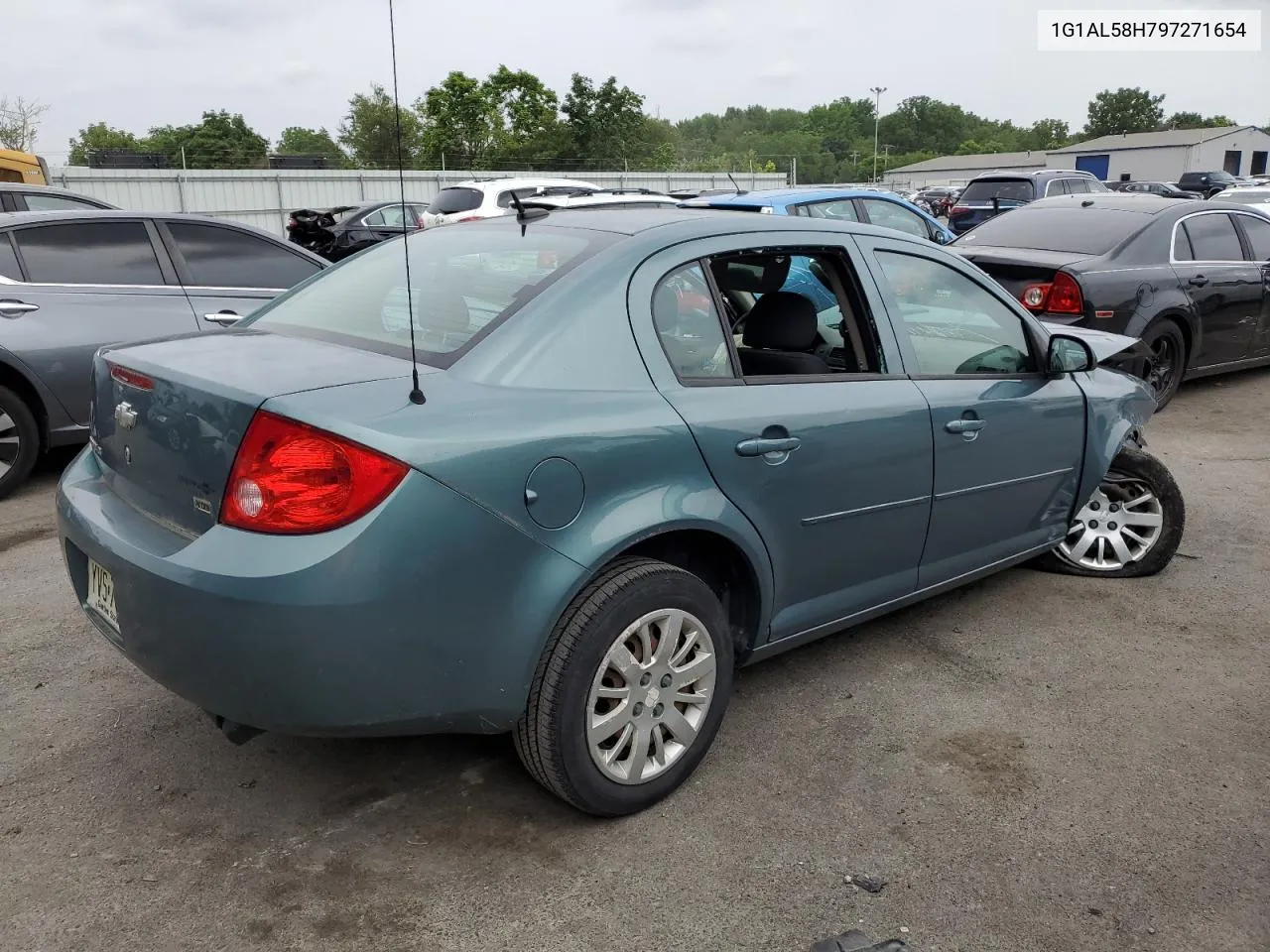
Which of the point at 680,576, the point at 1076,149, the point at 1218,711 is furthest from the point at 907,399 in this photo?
the point at 1076,149

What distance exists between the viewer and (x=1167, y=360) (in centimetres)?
798

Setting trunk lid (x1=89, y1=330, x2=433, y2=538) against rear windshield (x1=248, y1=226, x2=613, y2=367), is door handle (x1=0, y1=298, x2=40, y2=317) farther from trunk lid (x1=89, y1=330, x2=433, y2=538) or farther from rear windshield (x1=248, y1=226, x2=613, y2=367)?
trunk lid (x1=89, y1=330, x2=433, y2=538)

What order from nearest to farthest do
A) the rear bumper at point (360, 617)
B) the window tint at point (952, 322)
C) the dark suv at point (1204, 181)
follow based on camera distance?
the rear bumper at point (360, 617)
the window tint at point (952, 322)
the dark suv at point (1204, 181)

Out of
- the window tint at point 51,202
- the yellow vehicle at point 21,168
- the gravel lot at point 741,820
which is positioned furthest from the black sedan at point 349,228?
the gravel lot at point 741,820

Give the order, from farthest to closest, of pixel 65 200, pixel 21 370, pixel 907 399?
pixel 65 200, pixel 21 370, pixel 907 399

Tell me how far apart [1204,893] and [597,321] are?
2069mm

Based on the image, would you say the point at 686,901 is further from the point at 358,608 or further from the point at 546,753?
the point at 358,608

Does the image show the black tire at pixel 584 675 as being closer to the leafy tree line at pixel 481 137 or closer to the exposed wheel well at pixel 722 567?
the exposed wheel well at pixel 722 567

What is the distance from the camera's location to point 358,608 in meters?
2.28

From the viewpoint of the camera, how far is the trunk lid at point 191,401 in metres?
2.47

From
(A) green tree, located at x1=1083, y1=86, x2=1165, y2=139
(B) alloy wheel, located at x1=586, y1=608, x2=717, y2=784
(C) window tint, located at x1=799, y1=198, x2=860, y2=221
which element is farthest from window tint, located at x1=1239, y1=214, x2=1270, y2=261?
(A) green tree, located at x1=1083, y1=86, x2=1165, y2=139

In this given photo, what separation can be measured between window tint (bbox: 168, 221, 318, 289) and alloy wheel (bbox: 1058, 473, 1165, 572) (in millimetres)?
4870

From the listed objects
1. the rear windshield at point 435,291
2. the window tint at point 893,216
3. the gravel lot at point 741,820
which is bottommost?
the gravel lot at point 741,820

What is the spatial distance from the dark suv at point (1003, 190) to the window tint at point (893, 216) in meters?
8.41
